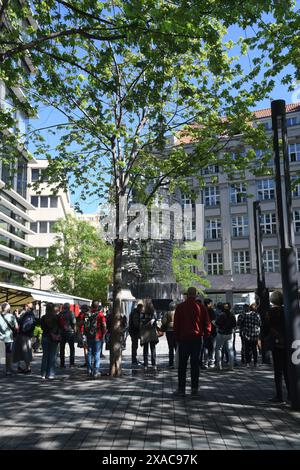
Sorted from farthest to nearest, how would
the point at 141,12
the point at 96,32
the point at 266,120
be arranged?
the point at 266,120
the point at 96,32
the point at 141,12

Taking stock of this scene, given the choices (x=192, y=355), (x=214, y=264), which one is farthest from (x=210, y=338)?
(x=214, y=264)

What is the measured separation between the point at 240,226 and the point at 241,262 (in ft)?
15.6

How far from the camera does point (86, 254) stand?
167 feet

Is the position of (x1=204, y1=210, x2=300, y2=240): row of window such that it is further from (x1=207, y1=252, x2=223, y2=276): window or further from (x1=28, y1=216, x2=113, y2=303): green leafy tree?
(x1=28, y1=216, x2=113, y2=303): green leafy tree

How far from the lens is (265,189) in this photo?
57.8 m

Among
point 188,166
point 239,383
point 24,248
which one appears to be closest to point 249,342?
point 239,383

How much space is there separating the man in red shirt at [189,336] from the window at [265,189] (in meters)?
51.2

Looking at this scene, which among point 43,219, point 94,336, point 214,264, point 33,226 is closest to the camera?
point 94,336

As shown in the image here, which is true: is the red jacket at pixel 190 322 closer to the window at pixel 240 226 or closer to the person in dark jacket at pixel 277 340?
the person in dark jacket at pixel 277 340

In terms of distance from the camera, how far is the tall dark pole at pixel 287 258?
7023mm

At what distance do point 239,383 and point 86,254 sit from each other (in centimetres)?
4188

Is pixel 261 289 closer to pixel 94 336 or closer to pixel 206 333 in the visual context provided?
pixel 94 336
